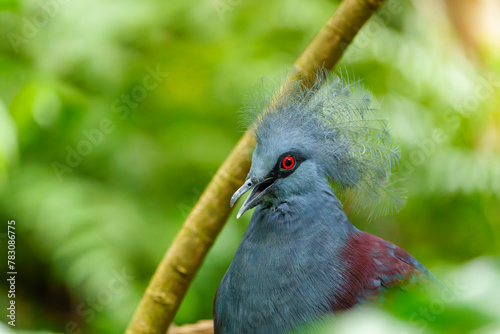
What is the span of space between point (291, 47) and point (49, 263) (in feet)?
5.55

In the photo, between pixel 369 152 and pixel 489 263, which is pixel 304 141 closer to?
pixel 369 152

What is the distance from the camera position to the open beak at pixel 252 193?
4.13 ft

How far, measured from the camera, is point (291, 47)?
2613 millimetres

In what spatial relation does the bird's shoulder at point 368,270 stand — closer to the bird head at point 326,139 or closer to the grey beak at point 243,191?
the bird head at point 326,139

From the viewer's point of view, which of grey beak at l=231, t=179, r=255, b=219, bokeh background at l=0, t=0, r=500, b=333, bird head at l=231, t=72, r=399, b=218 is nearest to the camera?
grey beak at l=231, t=179, r=255, b=219

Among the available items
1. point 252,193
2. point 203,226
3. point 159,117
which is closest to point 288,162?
point 252,193

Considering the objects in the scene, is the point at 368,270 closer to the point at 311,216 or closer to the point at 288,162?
the point at 311,216

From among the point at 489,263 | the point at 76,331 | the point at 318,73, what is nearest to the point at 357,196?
the point at 318,73

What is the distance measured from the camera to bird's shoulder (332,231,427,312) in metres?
1.30

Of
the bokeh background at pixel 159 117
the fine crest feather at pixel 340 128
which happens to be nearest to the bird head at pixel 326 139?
the fine crest feather at pixel 340 128

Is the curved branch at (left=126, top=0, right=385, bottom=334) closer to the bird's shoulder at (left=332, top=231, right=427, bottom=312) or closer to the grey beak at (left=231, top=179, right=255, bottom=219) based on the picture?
the grey beak at (left=231, top=179, right=255, bottom=219)

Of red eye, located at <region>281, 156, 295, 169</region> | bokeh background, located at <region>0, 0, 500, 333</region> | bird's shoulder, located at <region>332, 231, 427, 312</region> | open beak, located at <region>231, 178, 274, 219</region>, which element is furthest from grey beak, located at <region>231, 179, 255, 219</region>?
bokeh background, located at <region>0, 0, 500, 333</region>

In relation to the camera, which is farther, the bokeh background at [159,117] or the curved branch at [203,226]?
the bokeh background at [159,117]

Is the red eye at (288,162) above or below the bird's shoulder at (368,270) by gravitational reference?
above
